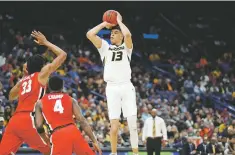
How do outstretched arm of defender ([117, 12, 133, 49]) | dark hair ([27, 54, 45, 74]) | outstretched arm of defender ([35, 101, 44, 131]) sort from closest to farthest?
outstretched arm of defender ([35, 101, 44, 131]) → dark hair ([27, 54, 45, 74]) → outstretched arm of defender ([117, 12, 133, 49])

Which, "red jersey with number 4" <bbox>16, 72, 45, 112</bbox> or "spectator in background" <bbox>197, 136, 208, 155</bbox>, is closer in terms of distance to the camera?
"red jersey with number 4" <bbox>16, 72, 45, 112</bbox>

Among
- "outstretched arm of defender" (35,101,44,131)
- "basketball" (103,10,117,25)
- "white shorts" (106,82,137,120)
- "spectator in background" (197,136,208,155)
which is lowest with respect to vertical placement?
"spectator in background" (197,136,208,155)

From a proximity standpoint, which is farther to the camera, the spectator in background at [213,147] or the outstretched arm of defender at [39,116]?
the spectator in background at [213,147]

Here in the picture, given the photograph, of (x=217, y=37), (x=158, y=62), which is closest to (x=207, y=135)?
(x=158, y=62)

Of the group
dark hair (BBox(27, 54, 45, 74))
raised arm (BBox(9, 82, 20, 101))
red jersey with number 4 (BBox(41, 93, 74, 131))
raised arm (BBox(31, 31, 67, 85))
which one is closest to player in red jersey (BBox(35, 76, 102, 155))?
red jersey with number 4 (BBox(41, 93, 74, 131))

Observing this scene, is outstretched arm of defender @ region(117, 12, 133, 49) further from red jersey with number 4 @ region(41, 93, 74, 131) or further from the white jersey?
red jersey with number 4 @ region(41, 93, 74, 131)

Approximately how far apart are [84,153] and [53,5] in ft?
81.2

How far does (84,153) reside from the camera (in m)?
9.84

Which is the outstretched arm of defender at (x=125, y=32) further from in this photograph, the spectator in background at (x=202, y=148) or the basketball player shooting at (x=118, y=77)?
the spectator in background at (x=202, y=148)

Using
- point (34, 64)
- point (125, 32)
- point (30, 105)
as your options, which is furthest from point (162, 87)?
point (30, 105)

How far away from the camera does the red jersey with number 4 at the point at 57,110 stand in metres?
9.92

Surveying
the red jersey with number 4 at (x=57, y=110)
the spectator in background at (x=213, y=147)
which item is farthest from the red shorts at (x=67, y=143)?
the spectator in background at (x=213, y=147)

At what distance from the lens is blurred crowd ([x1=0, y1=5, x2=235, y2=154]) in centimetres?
2358

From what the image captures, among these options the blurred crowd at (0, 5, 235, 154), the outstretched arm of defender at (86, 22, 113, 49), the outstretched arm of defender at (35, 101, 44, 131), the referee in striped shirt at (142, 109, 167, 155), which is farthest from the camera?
the blurred crowd at (0, 5, 235, 154)
